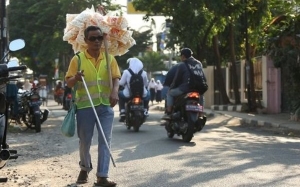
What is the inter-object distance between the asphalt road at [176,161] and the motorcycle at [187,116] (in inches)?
9.2

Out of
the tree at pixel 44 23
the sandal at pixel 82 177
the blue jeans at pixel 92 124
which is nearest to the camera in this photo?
the blue jeans at pixel 92 124

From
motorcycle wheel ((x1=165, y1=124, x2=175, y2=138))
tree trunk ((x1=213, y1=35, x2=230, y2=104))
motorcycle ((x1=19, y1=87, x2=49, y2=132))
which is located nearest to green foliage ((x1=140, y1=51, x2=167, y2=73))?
tree trunk ((x1=213, y1=35, x2=230, y2=104))

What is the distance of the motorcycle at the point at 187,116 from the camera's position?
10.8 meters

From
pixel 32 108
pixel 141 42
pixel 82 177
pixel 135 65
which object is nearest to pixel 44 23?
pixel 32 108

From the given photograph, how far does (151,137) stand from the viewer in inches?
484

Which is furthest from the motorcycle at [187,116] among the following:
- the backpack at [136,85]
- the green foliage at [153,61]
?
the green foliage at [153,61]

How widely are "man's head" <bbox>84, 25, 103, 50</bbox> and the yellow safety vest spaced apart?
17cm

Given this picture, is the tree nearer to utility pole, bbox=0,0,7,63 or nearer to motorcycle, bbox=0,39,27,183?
utility pole, bbox=0,0,7,63

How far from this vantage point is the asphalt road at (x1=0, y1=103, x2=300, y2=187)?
6898 millimetres

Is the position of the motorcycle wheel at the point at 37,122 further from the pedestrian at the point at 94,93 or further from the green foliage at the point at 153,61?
the green foliage at the point at 153,61

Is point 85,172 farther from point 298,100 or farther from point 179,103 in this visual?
point 298,100

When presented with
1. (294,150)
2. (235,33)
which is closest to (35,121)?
(294,150)

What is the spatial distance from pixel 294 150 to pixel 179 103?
2353 mm

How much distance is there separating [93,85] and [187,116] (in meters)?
4.69
